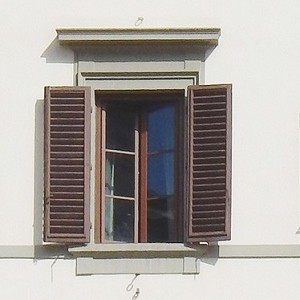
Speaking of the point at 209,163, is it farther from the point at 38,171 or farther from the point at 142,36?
the point at 38,171

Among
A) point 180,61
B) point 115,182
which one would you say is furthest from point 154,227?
point 180,61

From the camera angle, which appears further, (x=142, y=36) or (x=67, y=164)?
(x=142, y=36)

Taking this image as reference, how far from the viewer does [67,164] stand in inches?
504

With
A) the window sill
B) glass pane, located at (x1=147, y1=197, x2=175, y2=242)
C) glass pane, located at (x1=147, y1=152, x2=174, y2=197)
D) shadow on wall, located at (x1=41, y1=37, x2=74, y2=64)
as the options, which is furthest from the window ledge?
shadow on wall, located at (x1=41, y1=37, x2=74, y2=64)

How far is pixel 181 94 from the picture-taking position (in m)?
13.1

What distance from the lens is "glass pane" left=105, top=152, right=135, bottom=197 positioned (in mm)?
13109

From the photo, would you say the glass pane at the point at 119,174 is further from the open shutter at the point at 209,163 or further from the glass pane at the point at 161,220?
the open shutter at the point at 209,163

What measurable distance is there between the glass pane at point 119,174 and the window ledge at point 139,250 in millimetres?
600

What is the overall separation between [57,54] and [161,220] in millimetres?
1553

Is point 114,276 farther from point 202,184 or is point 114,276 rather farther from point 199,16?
point 199,16

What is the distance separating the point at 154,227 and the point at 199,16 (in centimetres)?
171

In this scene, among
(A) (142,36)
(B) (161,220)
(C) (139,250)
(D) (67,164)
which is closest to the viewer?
(C) (139,250)

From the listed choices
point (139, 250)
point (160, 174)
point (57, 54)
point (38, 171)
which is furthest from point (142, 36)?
point (139, 250)

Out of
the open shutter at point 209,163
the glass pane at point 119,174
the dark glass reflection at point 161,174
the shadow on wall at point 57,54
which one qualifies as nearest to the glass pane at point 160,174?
the dark glass reflection at point 161,174
